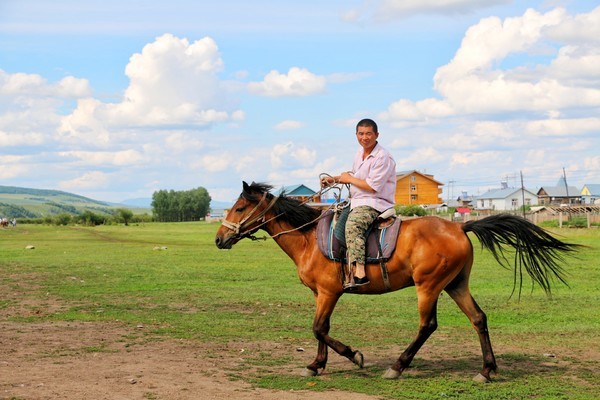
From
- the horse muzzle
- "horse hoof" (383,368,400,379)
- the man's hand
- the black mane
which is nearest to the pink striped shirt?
the man's hand

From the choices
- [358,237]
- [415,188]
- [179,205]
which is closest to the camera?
[358,237]

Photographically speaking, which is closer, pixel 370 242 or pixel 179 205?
pixel 370 242

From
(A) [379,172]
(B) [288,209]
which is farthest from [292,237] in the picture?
(A) [379,172]

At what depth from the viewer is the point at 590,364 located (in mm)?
10539

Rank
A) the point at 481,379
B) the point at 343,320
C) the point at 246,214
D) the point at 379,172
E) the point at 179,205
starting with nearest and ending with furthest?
the point at 481,379 → the point at 379,172 → the point at 246,214 → the point at 343,320 → the point at 179,205

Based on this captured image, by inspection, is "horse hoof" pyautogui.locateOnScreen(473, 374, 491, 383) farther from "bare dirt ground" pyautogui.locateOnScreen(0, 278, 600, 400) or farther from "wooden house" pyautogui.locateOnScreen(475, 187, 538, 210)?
"wooden house" pyautogui.locateOnScreen(475, 187, 538, 210)

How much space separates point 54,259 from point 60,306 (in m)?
17.4

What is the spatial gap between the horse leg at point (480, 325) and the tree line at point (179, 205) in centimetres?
15205

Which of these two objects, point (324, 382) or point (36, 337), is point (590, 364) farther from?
point (36, 337)

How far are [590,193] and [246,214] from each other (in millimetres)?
161671

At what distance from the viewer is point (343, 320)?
15.1m

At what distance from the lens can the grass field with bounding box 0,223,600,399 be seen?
9570 millimetres

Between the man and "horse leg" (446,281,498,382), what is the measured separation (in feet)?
4.07

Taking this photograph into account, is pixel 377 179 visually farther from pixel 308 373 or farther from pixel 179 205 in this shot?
pixel 179 205
